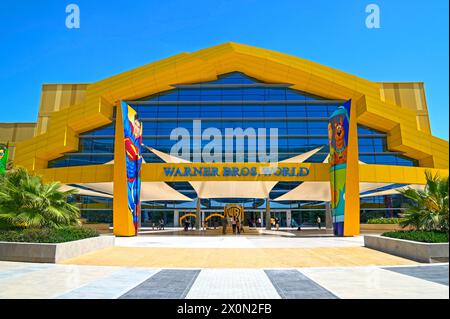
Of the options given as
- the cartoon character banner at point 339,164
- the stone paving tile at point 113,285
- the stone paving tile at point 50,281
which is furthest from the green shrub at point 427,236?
the stone paving tile at point 50,281

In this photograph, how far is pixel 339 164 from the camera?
2017 centimetres

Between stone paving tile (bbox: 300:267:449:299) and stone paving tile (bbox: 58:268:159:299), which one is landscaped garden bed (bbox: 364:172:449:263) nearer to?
stone paving tile (bbox: 300:267:449:299)

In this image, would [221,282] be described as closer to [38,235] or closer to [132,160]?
[38,235]

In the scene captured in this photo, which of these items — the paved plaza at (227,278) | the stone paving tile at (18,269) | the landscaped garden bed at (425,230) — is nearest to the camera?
the paved plaza at (227,278)

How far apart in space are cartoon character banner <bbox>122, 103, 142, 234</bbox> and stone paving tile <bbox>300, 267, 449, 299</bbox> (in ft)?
48.1

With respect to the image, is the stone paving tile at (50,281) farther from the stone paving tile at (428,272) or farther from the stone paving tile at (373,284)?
the stone paving tile at (428,272)

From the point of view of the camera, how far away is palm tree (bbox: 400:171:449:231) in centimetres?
1035

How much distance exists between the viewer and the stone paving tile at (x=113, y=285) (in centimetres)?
534

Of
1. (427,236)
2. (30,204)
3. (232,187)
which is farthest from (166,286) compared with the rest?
(232,187)

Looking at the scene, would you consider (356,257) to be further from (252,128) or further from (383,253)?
(252,128)

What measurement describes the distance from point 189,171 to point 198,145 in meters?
15.0

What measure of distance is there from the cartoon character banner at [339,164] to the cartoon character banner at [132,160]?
13089 millimetres

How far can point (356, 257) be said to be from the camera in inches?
415

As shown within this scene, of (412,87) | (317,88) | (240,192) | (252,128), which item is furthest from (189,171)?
(412,87)
